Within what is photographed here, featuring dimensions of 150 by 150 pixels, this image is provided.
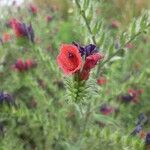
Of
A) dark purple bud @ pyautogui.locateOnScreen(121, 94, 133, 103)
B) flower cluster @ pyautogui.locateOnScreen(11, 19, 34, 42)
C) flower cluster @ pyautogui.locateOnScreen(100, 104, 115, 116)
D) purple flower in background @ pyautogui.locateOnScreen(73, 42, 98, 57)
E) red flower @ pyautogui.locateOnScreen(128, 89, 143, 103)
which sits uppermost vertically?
flower cluster @ pyautogui.locateOnScreen(11, 19, 34, 42)

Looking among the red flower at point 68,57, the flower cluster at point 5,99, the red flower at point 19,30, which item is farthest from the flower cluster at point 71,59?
the red flower at point 19,30

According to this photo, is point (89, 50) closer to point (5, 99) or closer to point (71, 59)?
point (71, 59)

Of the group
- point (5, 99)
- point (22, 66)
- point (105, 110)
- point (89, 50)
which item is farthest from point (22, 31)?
point (89, 50)

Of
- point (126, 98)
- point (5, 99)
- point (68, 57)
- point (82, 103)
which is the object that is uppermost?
point (126, 98)

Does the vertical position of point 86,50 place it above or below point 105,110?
below

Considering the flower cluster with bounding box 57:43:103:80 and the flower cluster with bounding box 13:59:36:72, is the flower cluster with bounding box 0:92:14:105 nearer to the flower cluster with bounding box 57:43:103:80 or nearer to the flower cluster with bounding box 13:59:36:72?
the flower cluster with bounding box 57:43:103:80

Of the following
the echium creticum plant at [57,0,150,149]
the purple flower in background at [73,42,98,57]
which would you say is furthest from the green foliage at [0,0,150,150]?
the purple flower in background at [73,42,98,57]

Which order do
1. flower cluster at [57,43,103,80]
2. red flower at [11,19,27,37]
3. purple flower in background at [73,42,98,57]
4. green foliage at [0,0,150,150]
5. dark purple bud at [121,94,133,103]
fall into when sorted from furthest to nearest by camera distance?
dark purple bud at [121,94,133,103] < red flower at [11,19,27,37] < green foliage at [0,0,150,150] < purple flower in background at [73,42,98,57] < flower cluster at [57,43,103,80]
